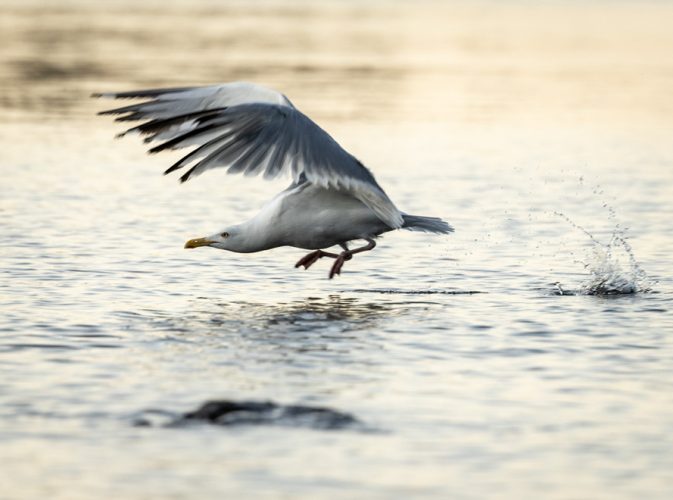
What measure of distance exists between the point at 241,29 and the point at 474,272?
1718 inches

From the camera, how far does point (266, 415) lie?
805cm

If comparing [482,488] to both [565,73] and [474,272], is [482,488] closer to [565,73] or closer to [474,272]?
[474,272]

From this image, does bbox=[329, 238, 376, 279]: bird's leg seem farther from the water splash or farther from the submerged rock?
the submerged rock

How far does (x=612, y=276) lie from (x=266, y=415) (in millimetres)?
4932

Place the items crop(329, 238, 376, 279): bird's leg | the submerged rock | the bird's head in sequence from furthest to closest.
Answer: crop(329, 238, 376, 279): bird's leg, the bird's head, the submerged rock

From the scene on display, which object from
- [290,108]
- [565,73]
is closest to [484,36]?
[565,73]

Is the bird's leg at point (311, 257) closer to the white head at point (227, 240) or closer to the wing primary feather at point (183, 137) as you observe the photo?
the white head at point (227, 240)

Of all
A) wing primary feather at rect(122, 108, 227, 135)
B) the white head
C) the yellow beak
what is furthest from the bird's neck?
wing primary feather at rect(122, 108, 227, 135)

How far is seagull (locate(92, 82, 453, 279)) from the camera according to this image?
420 inches

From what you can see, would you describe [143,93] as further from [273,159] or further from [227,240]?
[227,240]

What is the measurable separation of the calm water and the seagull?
0.55 metres

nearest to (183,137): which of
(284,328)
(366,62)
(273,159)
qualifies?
(273,159)

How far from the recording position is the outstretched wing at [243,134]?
1063 centimetres

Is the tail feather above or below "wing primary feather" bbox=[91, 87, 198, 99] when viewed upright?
below
